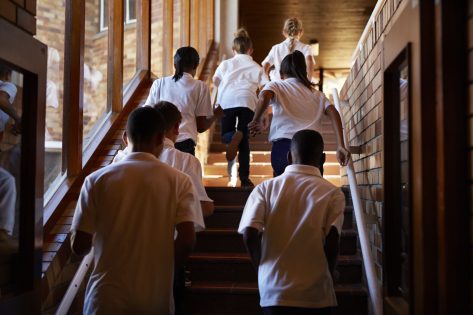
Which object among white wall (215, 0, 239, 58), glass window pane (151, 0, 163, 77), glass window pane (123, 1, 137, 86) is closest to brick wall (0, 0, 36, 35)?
glass window pane (123, 1, 137, 86)

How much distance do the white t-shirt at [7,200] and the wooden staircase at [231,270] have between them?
158 cm

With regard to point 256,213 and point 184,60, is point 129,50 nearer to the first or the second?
point 184,60

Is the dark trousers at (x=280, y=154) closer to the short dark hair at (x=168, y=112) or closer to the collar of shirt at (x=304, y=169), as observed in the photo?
the short dark hair at (x=168, y=112)

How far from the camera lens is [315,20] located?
1096 cm

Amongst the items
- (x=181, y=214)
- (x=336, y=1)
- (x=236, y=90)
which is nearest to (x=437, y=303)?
(x=181, y=214)

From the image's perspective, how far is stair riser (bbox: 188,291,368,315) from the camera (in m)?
3.57

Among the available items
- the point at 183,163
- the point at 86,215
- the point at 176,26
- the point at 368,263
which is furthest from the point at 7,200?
the point at 176,26

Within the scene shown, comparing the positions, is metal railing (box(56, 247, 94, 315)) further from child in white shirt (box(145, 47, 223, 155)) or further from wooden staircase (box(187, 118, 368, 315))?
child in white shirt (box(145, 47, 223, 155))

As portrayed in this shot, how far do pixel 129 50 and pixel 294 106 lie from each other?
8.59 ft

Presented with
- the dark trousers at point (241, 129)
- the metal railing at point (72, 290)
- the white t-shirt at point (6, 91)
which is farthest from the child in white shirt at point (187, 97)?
the white t-shirt at point (6, 91)

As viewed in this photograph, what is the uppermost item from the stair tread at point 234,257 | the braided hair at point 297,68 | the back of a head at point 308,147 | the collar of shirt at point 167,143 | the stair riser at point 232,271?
the braided hair at point 297,68

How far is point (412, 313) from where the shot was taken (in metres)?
1.97

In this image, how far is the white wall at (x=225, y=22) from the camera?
859 centimetres

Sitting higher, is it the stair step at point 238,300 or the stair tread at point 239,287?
the stair tread at point 239,287
